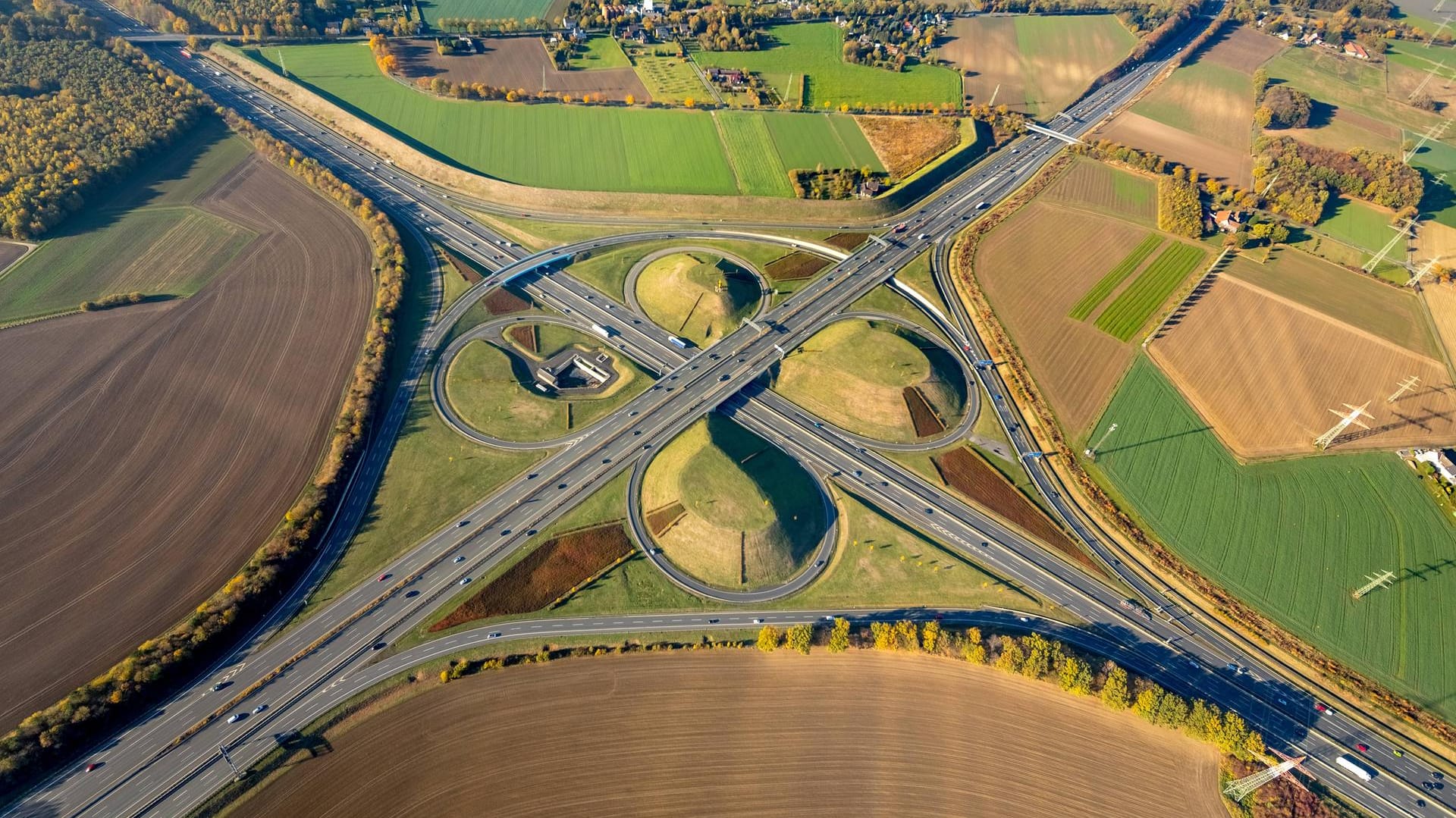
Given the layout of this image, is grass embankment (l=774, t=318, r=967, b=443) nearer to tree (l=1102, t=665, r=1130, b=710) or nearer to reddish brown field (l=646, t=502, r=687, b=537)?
reddish brown field (l=646, t=502, r=687, b=537)

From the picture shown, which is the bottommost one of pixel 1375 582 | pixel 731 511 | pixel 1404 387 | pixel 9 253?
pixel 1375 582

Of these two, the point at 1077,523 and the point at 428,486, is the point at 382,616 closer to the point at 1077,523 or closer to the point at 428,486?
the point at 428,486

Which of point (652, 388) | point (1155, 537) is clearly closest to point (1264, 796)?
point (1155, 537)

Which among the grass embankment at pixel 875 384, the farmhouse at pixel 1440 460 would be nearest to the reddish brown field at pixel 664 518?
the grass embankment at pixel 875 384

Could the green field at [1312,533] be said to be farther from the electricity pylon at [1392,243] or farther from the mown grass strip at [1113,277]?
the electricity pylon at [1392,243]

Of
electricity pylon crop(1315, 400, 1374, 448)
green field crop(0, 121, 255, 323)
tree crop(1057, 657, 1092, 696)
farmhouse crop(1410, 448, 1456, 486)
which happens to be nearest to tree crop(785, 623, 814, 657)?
tree crop(1057, 657, 1092, 696)

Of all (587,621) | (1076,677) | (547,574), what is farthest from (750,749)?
(1076,677)

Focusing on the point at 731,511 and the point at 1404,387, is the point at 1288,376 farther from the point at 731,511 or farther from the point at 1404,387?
the point at 731,511

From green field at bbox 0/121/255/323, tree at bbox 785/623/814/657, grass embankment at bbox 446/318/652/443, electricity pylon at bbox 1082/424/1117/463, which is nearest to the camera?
tree at bbox 785/623/814/657
